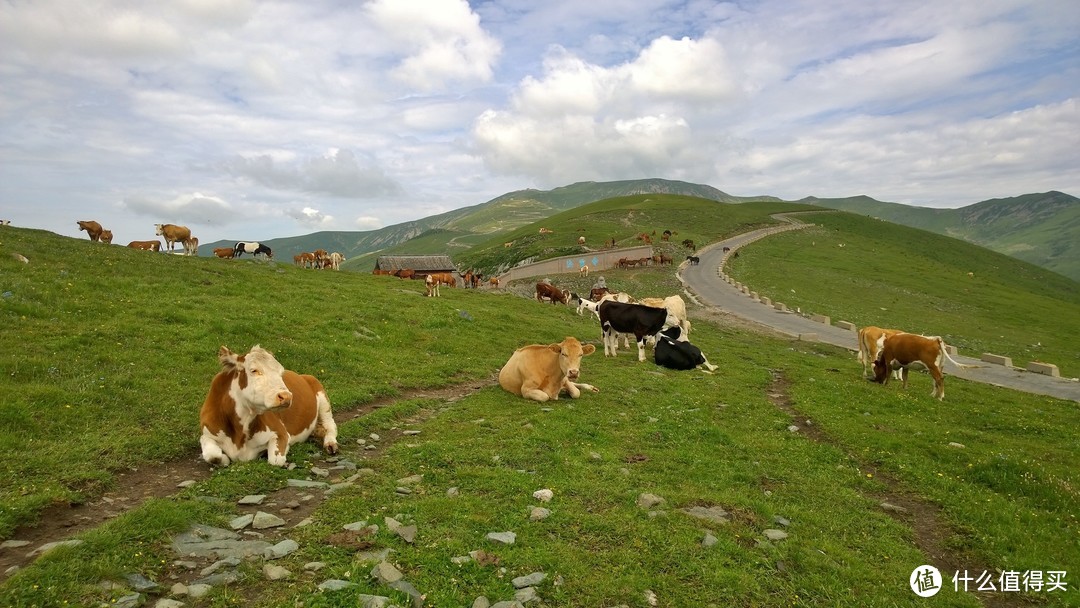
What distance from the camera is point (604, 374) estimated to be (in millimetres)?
17641

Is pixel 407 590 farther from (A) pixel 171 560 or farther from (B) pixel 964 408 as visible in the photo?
(B) pixel 964 408

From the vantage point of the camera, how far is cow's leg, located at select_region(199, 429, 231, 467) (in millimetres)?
8094

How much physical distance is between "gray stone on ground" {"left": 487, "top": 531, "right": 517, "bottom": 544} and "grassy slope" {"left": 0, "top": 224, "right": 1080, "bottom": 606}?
0.10 m

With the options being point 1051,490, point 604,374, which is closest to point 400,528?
point 1051,490

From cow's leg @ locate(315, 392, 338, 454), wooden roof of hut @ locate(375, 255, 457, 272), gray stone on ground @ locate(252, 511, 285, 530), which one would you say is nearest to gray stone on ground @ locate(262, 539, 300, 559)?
gray stone on ground @ locate(252, 511, 285, 530)

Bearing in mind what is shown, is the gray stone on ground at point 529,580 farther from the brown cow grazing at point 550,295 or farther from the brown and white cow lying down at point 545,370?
the brown cow grazing at point 550,295

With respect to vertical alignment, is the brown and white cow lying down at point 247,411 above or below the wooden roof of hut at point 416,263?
below

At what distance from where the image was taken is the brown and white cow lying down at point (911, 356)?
679 inches

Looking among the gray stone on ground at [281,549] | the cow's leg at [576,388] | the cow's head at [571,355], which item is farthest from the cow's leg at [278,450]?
the cow's leg at [576,388]

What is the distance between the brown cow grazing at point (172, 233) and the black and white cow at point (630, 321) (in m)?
32.5

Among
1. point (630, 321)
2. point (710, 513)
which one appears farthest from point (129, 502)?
point (630, 321)

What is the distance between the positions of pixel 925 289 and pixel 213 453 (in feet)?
254

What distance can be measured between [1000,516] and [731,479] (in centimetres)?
389

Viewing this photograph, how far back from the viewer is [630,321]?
70.7ft
